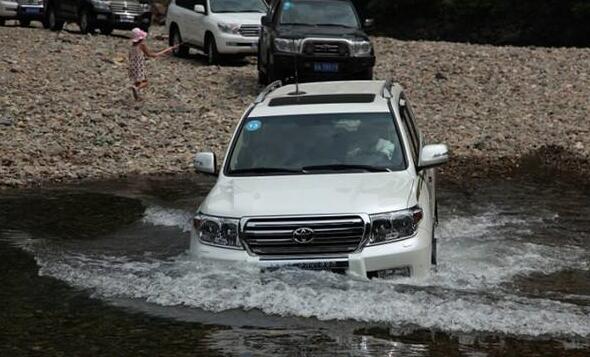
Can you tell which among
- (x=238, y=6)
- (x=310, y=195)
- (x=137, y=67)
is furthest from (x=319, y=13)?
(x=310, y=195)

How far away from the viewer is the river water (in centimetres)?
773

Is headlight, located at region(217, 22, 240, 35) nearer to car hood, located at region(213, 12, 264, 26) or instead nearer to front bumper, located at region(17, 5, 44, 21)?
car hood, located at region(213, 12, 264, 26)

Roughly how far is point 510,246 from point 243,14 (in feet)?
51.1

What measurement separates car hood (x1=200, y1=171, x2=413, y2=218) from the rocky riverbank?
293 inches

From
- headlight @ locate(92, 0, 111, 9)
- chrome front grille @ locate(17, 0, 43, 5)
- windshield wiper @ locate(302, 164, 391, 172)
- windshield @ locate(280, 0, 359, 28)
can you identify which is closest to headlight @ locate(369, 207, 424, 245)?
windshield wiper @ locate(302, 164, 391, 172)

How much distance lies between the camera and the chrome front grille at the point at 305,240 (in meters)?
8.39

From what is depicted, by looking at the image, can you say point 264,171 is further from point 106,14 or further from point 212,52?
point 106,14

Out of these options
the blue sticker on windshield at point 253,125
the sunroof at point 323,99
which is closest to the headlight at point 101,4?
the sunroof at point 323,99

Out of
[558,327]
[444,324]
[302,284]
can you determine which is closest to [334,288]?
[302,284]

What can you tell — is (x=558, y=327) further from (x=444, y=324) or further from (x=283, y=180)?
(x=283, y=180)

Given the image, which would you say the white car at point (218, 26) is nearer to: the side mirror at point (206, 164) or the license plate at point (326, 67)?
the license plate at point (326, 67)

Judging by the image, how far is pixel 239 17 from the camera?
84.2 ft

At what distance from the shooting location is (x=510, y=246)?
452 inches

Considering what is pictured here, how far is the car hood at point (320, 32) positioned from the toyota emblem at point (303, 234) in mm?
12268
